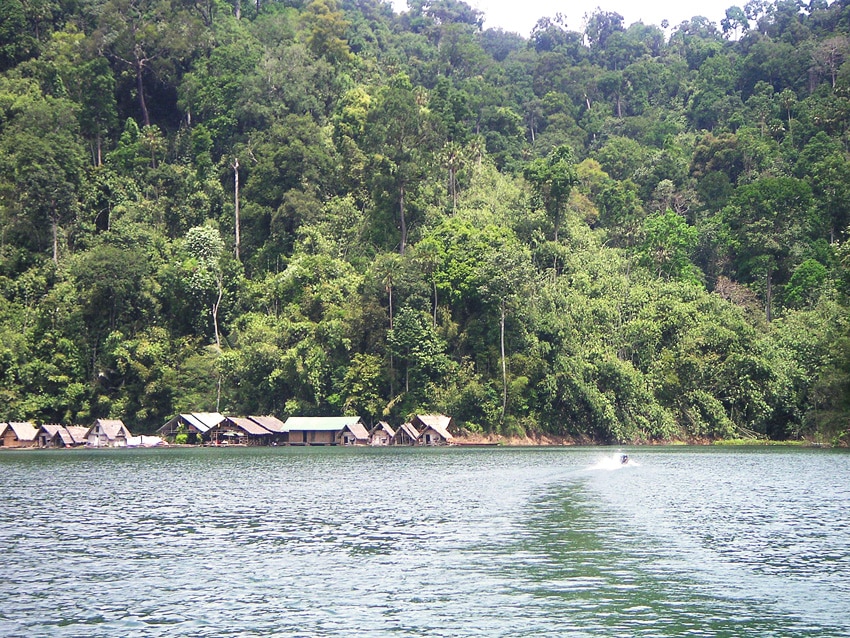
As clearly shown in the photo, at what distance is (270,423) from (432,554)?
205 feet

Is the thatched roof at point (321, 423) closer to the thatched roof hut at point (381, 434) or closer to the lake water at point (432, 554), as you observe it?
the thatched roof hut at point (381, 434)

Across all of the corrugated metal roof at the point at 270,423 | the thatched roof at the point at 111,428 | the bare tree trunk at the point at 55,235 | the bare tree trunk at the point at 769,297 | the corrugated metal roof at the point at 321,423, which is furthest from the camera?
the bare tree trunk at the point at 769,297

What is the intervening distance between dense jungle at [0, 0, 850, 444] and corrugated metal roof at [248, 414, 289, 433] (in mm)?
1719

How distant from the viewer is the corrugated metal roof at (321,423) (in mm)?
86119

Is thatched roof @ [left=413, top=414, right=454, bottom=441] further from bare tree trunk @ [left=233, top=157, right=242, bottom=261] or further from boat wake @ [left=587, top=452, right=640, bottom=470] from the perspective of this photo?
bare tree trunk @ [left=233, top=157, right=242, bottom=261]

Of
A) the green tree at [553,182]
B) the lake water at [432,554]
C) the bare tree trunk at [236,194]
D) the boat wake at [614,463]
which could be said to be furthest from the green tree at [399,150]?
the lake water at [432,554]

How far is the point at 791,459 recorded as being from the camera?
207 feet

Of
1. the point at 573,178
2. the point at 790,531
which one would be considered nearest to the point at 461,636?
the point at 790,531

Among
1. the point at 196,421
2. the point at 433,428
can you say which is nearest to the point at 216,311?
the point at 196,421

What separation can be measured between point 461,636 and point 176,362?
3013 inches

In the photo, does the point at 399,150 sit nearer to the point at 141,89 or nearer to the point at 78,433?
the point at 141,89

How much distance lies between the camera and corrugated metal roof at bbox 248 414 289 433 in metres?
88.1

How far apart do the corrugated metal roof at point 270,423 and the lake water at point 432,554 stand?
34.4 m

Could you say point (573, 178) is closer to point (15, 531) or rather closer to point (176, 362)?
point (176, 362)
